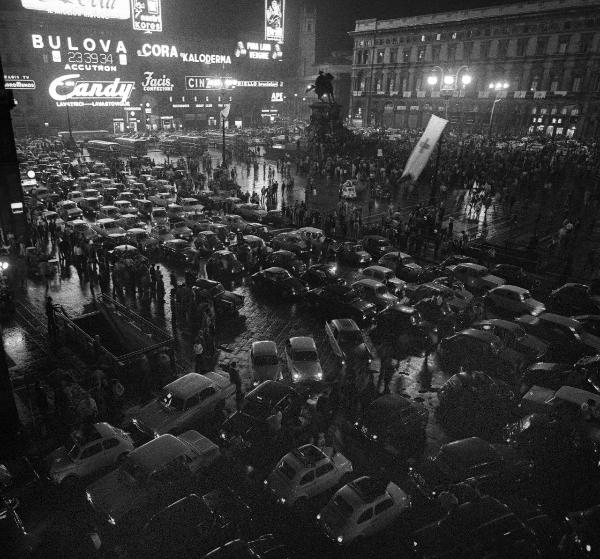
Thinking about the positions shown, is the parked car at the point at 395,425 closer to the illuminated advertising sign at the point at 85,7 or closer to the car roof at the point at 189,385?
the car roof at the point at 189,385

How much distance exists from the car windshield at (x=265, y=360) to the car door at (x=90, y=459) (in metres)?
4.91

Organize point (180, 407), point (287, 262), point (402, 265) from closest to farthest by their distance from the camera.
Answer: point (180, 407) → point (402, 265) → point (287, 262)

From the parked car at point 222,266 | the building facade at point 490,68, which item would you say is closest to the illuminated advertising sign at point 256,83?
the building facade at point 490,68

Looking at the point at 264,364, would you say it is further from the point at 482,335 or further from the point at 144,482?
the point at 482,335

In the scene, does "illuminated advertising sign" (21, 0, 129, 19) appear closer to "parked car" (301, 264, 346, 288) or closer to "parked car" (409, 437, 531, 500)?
"parked car" (301, 264, 346, 288)

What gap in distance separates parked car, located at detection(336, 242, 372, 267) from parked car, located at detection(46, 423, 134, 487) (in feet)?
50.7

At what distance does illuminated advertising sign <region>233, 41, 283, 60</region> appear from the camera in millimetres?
104375

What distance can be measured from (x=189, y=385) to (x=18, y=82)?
79.1 metres

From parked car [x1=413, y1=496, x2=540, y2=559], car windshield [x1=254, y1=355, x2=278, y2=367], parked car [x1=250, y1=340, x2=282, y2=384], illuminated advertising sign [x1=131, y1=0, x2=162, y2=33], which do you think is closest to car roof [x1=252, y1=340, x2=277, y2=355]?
parked car [x1=250, y1=340, x2=282, y2=384]

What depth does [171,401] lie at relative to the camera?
12.0 meters

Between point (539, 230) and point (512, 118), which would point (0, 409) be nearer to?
point (539, 230)

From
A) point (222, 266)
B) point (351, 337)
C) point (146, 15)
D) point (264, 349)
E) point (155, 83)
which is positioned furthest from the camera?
point (155, 83)

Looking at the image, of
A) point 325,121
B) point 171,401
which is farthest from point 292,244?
point 325,121

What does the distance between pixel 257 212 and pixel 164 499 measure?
2400 cm
